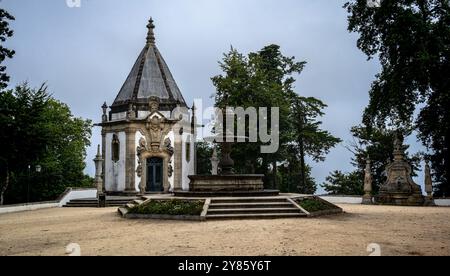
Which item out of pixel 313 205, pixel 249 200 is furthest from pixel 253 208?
pixel 313 205

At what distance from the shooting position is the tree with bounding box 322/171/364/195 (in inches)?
1491

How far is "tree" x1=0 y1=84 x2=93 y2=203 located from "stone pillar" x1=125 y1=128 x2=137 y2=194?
528cm

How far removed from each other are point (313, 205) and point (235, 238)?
7.50m

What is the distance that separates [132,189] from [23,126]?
9.65m

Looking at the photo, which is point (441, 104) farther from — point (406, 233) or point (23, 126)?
point (23, 126)

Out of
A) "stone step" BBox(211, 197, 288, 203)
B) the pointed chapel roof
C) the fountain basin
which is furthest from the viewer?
the pointed chapel roof

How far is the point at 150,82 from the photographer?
3481 centimetres

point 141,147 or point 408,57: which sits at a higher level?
point 408,57

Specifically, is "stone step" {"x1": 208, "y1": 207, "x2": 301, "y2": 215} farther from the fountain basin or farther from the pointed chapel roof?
the pointed chapel roof

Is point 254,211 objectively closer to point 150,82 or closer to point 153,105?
point 153,105

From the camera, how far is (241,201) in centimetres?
1587

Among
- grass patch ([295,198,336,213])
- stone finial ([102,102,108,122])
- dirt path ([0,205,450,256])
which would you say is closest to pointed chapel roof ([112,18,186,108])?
stone finial ([102,102,108,122])

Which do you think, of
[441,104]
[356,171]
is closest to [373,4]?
[441,104]
